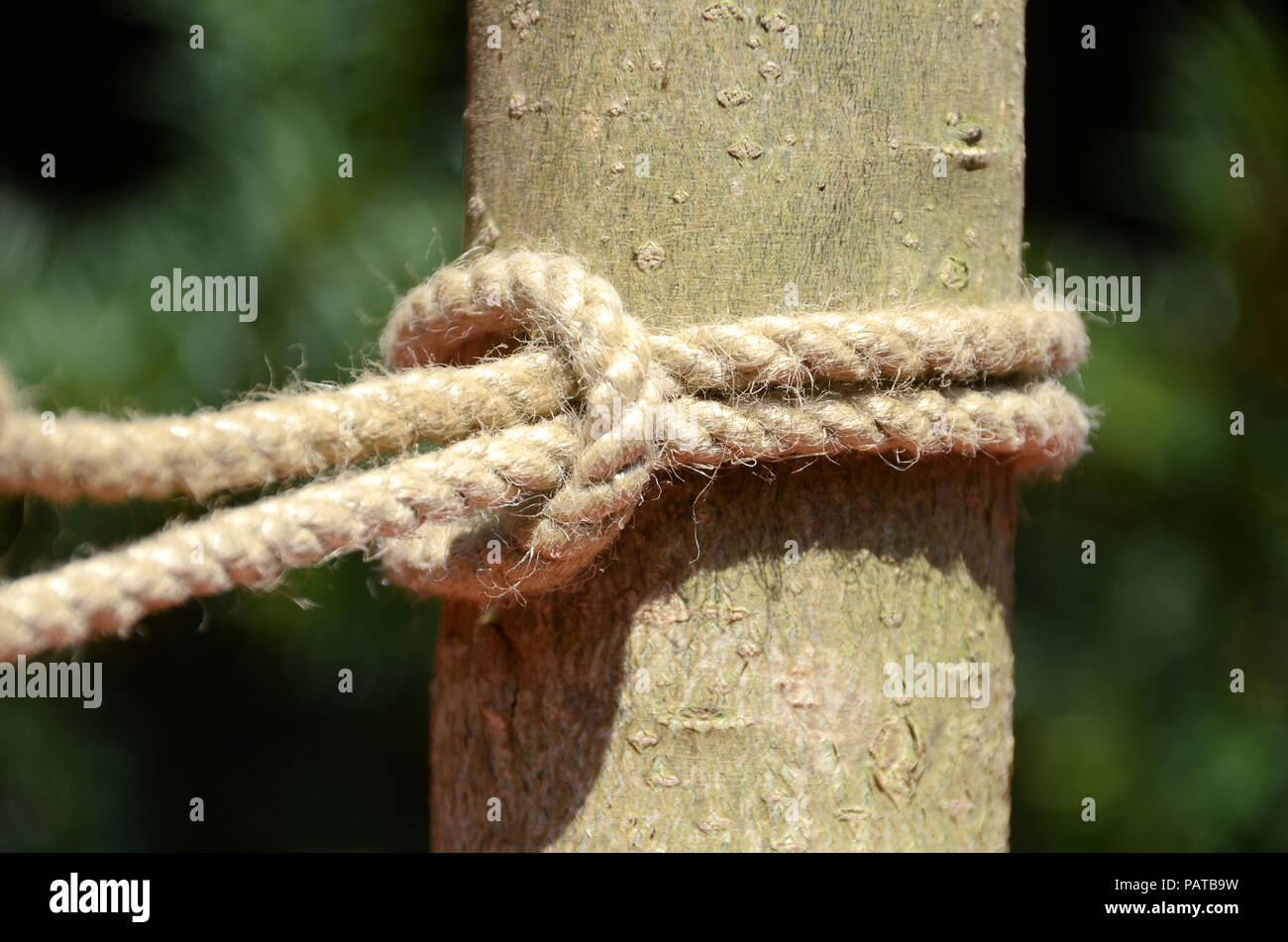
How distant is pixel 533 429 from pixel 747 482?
109mm

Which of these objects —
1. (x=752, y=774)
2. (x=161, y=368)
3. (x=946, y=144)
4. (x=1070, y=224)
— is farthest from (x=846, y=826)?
(x=1070, y=224)

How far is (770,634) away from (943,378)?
0.16 meters

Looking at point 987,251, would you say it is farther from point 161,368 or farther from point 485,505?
point 161,368

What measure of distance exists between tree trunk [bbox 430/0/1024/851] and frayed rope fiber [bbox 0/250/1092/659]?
0.08 ft

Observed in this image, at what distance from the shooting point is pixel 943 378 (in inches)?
22.8

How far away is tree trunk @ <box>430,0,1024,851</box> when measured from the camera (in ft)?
1.81

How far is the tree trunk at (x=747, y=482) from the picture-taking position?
0.55m

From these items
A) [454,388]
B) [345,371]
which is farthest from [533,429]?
[345,371]

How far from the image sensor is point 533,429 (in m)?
0.55

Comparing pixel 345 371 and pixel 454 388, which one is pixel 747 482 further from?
pixel 345 371

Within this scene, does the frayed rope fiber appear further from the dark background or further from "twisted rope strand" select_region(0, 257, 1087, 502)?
the dark background

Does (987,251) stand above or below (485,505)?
above

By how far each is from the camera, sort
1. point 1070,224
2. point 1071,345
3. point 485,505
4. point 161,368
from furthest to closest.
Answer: point 1070,224
point 161,368
point 1071,345
point 485,505

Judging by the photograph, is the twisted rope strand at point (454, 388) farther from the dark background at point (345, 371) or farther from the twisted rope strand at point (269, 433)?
the dark background at point (345, 371)
